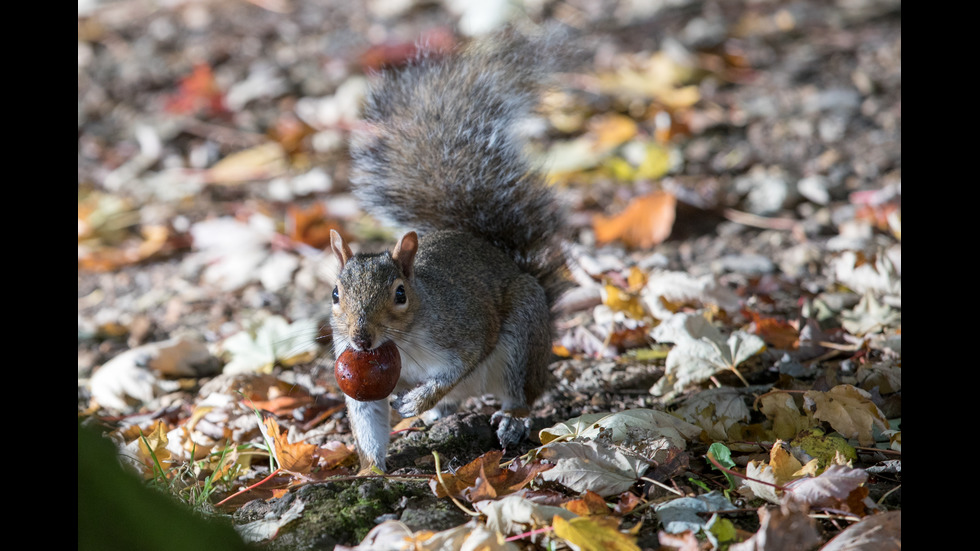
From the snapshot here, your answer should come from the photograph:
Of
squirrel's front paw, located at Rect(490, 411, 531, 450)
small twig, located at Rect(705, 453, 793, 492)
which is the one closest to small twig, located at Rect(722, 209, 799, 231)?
squirrel's front paw, located at Rect(490, 411, 531, 450)

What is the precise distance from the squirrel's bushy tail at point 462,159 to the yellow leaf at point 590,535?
1.19m

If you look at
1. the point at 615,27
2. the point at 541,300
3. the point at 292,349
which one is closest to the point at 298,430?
the point at 292,349

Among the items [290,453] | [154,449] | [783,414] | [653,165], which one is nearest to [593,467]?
[783,414]

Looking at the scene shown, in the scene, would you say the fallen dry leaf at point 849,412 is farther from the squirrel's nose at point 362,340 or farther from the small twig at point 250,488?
the small twig at point 250,488

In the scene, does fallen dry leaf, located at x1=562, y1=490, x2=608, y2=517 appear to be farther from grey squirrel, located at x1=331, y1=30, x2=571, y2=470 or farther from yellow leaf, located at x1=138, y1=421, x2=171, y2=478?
yellow leaf, located at x1=138, y1=421, x2=171, y2=478

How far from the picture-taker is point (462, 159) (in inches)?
92.6

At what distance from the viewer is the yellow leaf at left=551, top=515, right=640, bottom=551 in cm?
121

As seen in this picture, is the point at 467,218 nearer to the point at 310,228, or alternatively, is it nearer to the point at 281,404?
the point at 281,404

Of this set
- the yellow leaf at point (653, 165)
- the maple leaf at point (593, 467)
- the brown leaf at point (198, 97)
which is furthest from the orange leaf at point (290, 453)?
the brown leaf at point (198, 97)

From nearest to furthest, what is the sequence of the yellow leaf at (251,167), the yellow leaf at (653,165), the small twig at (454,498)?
the small twig at (454,498), the yellow leaf at (653,165), the yellow leaf at (251,167)

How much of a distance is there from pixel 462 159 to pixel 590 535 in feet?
4.37

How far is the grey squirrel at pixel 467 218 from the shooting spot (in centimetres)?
203

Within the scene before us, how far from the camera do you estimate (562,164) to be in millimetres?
3639
